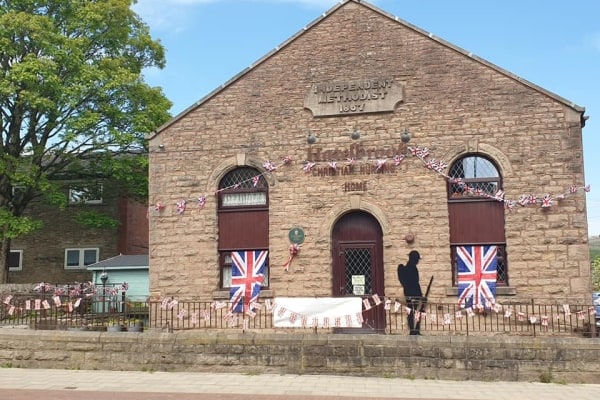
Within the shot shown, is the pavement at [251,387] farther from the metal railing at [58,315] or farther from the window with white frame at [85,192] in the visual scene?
the window with white frame at [85,192]

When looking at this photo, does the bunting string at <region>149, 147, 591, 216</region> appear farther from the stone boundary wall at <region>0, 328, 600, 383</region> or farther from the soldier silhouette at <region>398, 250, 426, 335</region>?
the stone boundary wall at <region>0, 328, 600, 383</region>

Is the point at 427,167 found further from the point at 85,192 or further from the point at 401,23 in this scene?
the point at 85,192

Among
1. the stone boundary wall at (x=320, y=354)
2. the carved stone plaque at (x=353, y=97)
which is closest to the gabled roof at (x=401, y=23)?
the carved stone plaque at (x=353, y=97)

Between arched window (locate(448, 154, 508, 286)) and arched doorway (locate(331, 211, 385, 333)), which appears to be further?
arched doorway (locate(331, 211, 385, 333))

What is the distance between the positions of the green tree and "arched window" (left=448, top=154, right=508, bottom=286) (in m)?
15.0

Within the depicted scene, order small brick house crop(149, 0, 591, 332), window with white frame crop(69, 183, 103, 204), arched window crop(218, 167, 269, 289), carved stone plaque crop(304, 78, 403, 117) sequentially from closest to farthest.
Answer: small brick house crop(149, 0, 591, 332) < carved stone plaque crop(304, 78, 403, 117) < arched window crop(218, 167, 269, 289) < window with white frame crop(69, 183, 103, 204)

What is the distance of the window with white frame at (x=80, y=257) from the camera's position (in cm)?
2814

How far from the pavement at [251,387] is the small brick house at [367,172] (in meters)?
4.01

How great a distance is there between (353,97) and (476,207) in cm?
400

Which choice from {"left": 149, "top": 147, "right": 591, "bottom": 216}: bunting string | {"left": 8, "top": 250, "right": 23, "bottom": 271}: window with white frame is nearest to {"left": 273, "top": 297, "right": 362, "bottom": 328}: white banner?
{"left": 149, "top": 147, "right": 591, "bottom": 216}: bunting string

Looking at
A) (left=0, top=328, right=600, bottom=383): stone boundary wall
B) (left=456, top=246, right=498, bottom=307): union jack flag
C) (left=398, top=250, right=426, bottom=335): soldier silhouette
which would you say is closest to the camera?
(left=0, top=328, right=600, bottom=383): stone boundary wall

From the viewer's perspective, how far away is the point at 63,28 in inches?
969

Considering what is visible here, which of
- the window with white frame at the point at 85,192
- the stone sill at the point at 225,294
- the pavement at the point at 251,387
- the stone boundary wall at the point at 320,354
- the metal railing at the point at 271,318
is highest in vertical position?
the window with white frame at the point at 85,192

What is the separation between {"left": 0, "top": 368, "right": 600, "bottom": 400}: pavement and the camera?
884 cm
